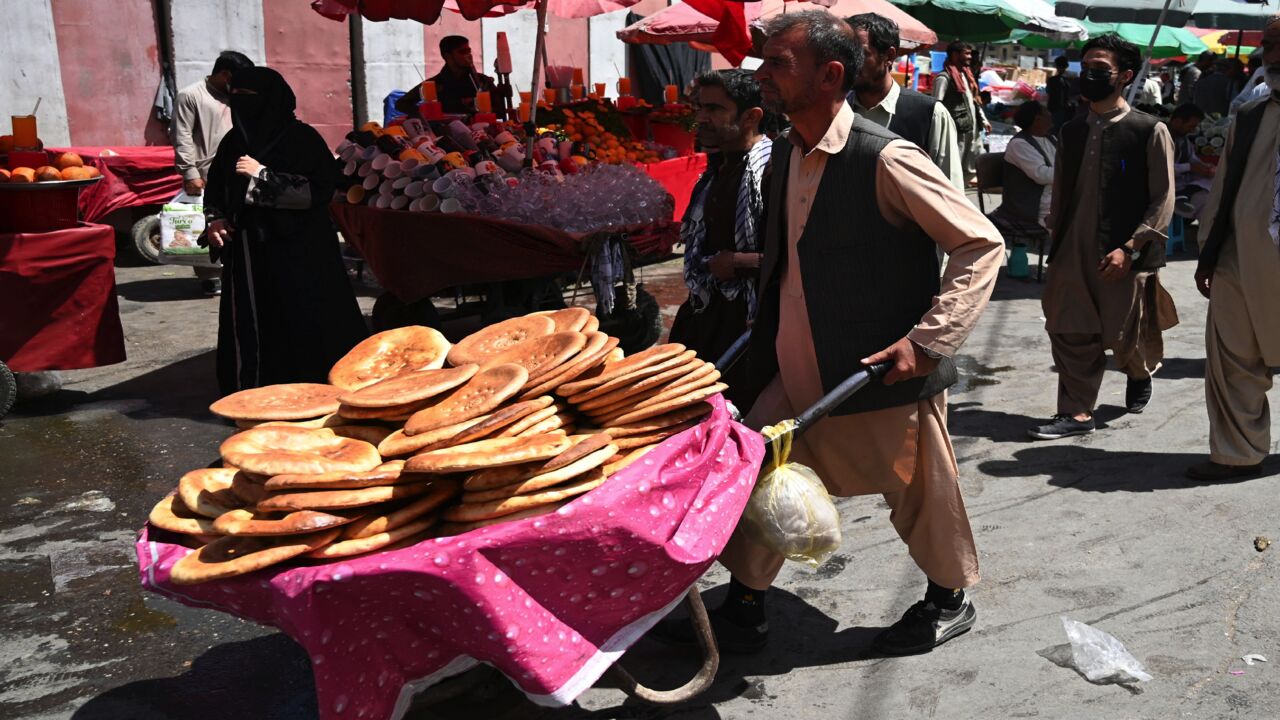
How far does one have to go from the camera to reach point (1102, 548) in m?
4.34

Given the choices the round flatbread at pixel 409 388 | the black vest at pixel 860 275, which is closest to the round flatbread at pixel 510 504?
the round flatbread at pixel 409 388

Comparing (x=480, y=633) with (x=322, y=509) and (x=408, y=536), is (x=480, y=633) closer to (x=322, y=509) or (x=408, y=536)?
(x=408, y=536)

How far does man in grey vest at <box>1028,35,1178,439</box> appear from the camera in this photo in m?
5.39

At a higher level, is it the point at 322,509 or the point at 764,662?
the point at 322,509

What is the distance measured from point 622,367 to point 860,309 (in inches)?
34.6

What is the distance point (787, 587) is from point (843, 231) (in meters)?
1.47

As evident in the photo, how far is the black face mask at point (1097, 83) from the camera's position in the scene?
535 centimetres

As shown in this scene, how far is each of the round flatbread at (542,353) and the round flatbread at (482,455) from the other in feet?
0.97

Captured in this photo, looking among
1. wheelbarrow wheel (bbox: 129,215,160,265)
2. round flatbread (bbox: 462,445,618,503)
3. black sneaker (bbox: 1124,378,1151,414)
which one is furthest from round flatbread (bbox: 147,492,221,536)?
wheelbarrow wheel (bbox: 129,215,160,265)

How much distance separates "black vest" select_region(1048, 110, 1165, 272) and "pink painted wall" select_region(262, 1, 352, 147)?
29.3ft

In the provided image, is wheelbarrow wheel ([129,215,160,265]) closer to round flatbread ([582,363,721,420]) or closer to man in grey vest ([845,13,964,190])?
man in grey vest ([845,13,964,190])

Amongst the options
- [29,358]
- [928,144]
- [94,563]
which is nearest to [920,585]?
[928,144]

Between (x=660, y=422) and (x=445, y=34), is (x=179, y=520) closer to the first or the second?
(x=660, y=422)

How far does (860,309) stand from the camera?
10.7ft
